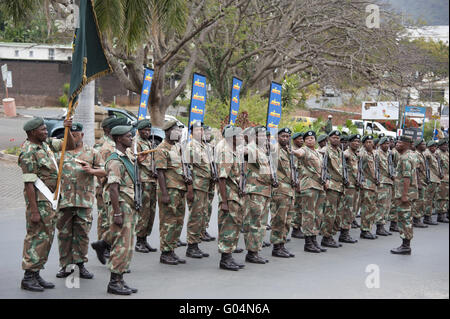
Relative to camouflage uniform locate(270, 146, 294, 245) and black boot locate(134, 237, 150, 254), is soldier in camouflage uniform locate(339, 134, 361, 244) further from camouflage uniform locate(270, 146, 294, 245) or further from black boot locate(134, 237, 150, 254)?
black boot locate(134, 237, 150, 254)

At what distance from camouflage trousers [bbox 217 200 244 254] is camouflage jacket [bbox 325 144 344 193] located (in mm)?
2557

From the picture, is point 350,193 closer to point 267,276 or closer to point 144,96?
point 267,276

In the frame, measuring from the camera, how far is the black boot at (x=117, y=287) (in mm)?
6766

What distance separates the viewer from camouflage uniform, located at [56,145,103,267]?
7326 mm

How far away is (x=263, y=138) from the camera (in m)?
8.74

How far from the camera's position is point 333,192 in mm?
10445

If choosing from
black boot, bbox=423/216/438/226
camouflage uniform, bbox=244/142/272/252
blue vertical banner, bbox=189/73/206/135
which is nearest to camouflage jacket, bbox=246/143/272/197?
camouflage uniform, bbox=244/142/272/252

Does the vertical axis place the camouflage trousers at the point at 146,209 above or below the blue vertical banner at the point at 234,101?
below

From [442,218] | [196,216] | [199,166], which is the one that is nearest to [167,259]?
[196,216]

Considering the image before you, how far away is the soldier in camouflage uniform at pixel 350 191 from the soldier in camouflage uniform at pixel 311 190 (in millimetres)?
972

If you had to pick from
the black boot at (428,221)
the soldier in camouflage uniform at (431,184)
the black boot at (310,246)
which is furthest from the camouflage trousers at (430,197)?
the black boot at (310,246)

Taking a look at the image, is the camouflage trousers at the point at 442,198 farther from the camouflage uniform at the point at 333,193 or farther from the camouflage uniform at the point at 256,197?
the camouflage uniform at the point at 256,197

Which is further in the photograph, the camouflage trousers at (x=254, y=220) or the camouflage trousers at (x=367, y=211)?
the camouflage trousers at (x=367, y=211)

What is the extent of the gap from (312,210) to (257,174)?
158cm
